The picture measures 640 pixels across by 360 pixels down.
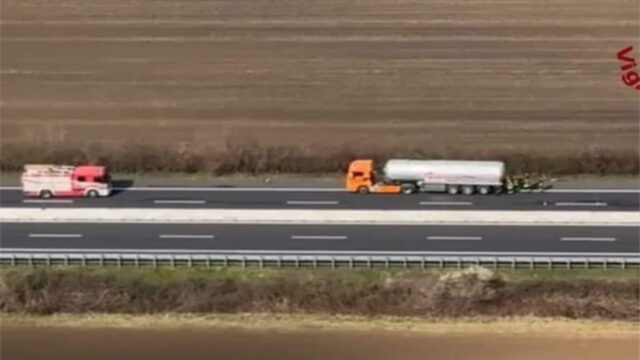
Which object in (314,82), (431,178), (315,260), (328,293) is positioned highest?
(314,82)

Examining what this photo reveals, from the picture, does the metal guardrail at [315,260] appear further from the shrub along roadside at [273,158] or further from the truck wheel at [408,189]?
the shrub along roadside at [273,158]

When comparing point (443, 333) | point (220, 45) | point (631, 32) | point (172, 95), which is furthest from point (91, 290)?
point (631, 32)

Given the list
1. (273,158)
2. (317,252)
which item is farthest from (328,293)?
(273,158)

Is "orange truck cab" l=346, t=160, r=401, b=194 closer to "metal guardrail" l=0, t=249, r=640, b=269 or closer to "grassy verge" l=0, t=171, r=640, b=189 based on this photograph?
"grassy verge" l=0, t=171, r=640, b=189

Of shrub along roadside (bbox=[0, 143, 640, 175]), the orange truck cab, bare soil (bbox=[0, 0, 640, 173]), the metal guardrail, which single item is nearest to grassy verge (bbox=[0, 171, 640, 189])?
shrub along roadside (bbox=[0, 143, 640, 175])

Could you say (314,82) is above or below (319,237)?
above

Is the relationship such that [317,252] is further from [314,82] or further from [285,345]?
[314,82]
